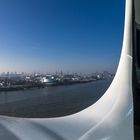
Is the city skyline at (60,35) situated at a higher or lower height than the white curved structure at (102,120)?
higher

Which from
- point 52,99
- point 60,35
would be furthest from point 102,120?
point 60,35

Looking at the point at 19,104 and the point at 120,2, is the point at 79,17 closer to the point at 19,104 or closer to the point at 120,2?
the point at 120,2

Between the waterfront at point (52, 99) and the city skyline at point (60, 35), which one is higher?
the city skyline at point (60, 35)

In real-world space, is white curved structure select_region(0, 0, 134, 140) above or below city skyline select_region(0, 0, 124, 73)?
below
